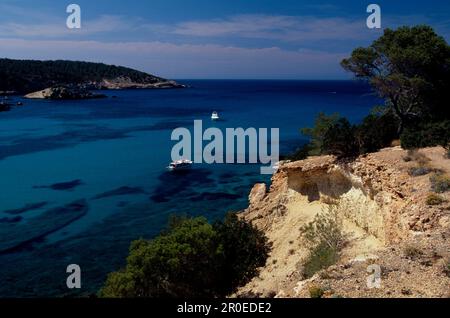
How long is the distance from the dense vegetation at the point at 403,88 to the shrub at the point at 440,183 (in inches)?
224

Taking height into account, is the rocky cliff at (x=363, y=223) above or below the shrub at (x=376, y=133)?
below

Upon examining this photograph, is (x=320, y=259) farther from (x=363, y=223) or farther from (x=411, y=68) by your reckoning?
(x=411, y=68)

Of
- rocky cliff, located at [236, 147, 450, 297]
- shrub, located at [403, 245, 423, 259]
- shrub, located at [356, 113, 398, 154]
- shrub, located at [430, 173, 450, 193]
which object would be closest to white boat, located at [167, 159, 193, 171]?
rocky cliff, located at [236, 147, 450, 297]

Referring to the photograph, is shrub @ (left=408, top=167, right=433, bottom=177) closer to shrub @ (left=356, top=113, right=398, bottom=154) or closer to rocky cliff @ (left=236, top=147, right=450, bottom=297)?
rocky cliff @ (left=236, top=147, right=450, bottom=297)

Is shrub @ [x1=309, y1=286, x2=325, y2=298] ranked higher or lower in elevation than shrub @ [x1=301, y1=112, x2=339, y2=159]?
lower

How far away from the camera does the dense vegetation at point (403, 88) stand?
27.5 meters

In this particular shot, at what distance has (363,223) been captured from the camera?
83.0 ft

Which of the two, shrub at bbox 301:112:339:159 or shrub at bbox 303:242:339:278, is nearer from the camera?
shrub at bbox 303:242:339:278

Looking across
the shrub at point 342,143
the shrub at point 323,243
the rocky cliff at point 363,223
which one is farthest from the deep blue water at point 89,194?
the shrub at point 342,143

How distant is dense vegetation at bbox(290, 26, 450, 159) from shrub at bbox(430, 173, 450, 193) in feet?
18.7

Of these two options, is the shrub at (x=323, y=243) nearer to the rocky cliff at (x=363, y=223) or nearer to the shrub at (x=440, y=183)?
the rocky cliff at (x=363, y=223)

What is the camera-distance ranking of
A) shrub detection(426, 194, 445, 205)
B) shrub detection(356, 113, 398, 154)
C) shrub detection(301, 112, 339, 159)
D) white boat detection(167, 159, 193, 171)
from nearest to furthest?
shrub detection(426, 194, 445, 205) → shrub detection(356, 113, 398, 154) → shrub detection(301, 112, 339, 159) → white boat detection(167, 159, 193, 171)

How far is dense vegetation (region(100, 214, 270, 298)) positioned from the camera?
20062 mm
